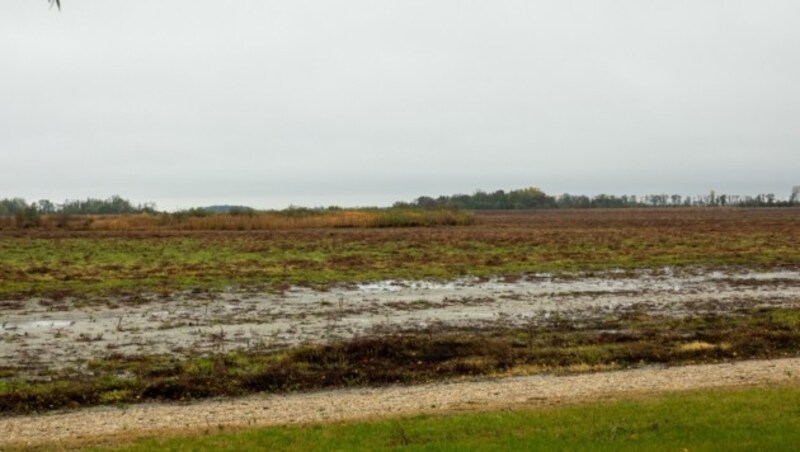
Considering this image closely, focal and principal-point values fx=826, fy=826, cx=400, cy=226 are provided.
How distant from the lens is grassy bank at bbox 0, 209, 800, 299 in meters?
30.5

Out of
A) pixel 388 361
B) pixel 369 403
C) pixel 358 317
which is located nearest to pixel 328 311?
pixel 358 317

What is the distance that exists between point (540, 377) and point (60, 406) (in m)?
7.48

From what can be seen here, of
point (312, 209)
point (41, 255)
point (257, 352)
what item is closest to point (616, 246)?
point (41, 255)

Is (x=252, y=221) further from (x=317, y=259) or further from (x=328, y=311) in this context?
(x=328, y=311)

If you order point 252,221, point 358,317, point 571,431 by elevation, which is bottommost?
point 358,317

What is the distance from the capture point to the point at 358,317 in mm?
21656

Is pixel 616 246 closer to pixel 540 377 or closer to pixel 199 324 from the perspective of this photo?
pixel 199 324

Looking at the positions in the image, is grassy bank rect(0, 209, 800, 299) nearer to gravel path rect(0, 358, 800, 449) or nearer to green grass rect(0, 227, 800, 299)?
green grass rect(0, 227, 800, 299)

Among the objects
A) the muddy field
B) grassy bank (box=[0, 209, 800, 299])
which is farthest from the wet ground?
grassy bank (box=[0, 209, 800, 299])

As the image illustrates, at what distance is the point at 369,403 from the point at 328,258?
29063 mm

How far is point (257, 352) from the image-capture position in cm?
1636

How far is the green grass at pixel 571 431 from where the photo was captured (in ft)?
28.0

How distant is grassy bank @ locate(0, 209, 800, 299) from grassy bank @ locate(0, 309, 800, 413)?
481 inches

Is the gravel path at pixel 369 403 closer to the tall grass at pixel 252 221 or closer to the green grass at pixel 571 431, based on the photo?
the green grass at pixel 571 431
